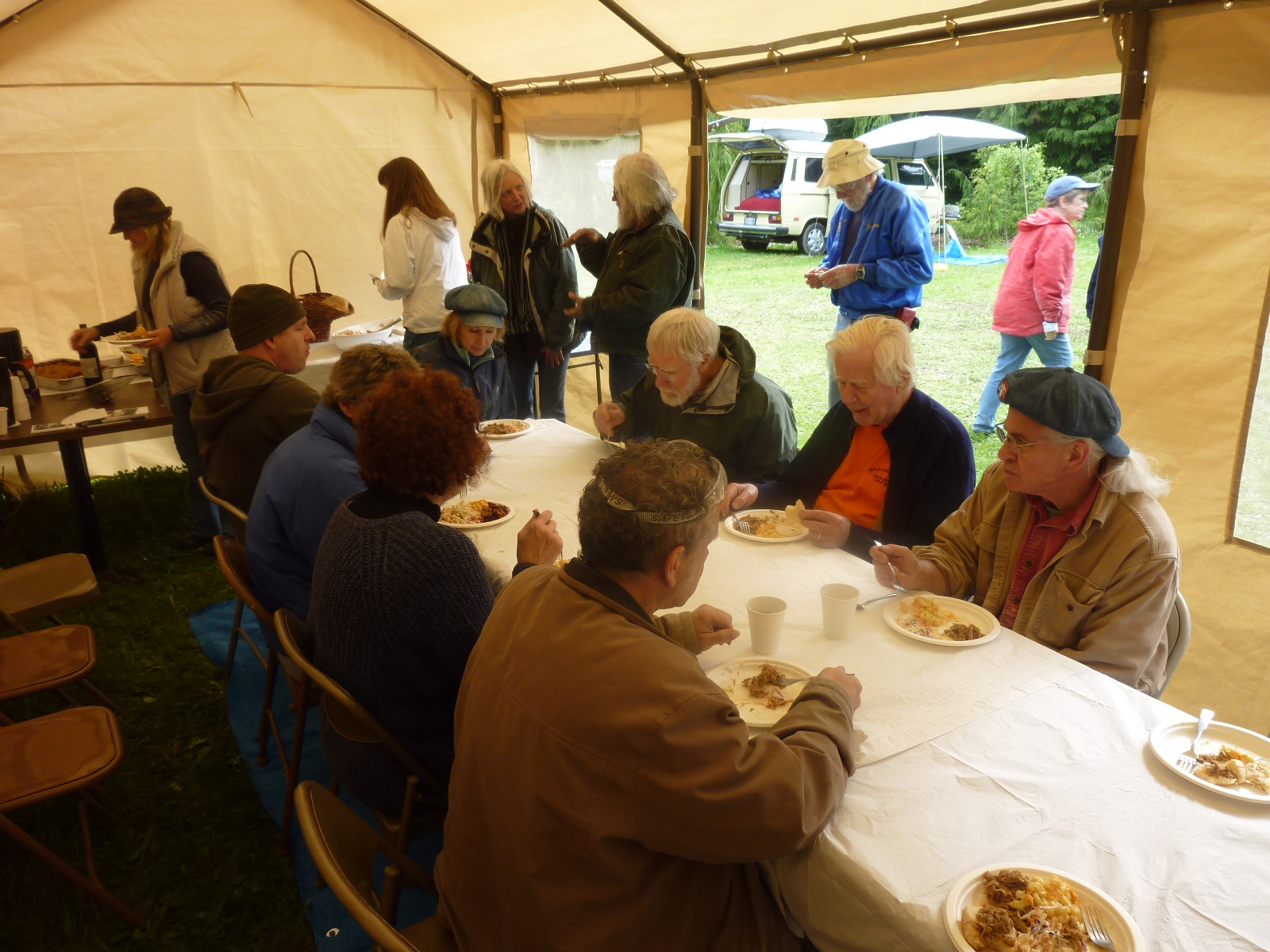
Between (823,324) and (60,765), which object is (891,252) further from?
(823,324)

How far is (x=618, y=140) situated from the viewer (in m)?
5.46

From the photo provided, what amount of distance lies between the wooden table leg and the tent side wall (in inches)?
72.2

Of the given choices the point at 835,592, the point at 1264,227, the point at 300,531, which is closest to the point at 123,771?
the point at 300,531

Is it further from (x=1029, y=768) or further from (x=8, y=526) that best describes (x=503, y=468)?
(x=8, y=526)

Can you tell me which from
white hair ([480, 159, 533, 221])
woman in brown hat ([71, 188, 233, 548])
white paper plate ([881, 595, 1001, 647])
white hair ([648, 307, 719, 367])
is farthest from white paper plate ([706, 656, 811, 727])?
white hair ([480, 159, 533, 221])

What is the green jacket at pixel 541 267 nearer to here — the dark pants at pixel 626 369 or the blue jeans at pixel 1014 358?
the dark pants at pixel 626 369

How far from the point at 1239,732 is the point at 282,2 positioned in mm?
6529

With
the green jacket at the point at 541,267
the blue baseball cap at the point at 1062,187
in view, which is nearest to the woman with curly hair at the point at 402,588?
the green jacket at the point at 541,267

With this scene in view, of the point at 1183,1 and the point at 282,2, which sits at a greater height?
the point at 282,2

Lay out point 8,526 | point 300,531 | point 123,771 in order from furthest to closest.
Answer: point 8,526
point 123,771
point 300,531

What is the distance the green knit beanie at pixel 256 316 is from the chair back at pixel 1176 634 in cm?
310

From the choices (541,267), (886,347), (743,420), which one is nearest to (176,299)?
(541,267)

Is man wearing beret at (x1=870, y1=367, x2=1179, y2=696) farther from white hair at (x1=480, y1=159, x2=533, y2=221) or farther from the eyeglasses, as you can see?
white hair at (x1=480, y1=159, x2=533, y2=221)

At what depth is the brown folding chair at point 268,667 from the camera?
2260 mm
